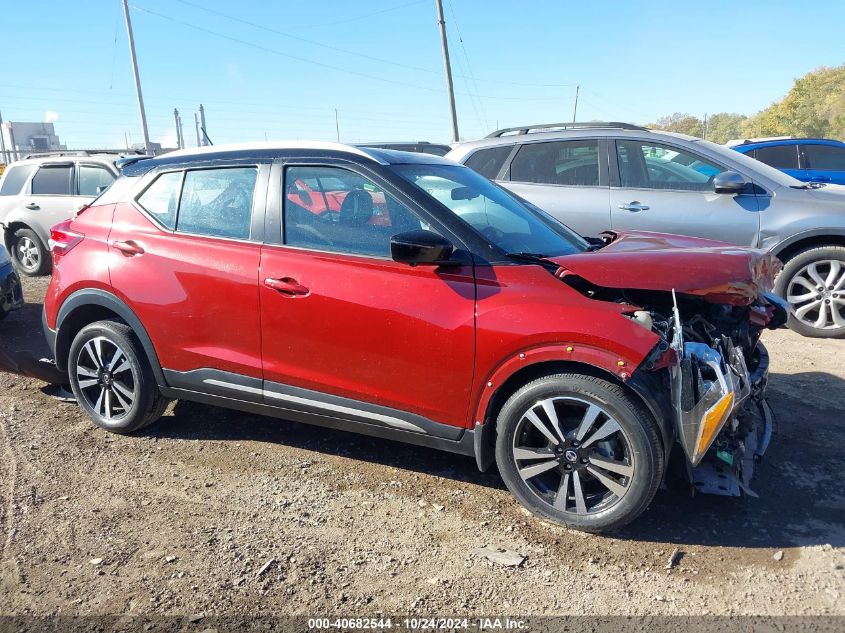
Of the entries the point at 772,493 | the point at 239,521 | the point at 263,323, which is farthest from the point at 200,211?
the point at 772,493

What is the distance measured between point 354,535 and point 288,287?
4.24ft

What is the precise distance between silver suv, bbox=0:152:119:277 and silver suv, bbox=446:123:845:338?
6.53 meters

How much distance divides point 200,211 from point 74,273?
3.23 feet

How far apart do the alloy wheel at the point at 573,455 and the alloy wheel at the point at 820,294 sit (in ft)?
13.0

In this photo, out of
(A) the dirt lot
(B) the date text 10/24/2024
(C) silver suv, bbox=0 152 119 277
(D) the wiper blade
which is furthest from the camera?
(C) silver suv, bbox=0 152 119 277

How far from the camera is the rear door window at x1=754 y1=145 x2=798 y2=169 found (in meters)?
10.9

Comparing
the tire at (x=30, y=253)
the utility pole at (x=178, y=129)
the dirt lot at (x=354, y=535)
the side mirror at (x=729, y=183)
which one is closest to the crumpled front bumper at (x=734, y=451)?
the dirt lot at (x=354, y=535)

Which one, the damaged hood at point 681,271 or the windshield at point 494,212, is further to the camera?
the windshield at point 494,212

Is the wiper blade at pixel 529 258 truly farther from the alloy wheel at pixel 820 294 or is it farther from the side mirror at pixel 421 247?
the alloy wheel at pixel 820 294

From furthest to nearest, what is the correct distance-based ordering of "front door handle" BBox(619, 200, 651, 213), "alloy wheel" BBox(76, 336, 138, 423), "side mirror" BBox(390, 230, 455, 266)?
"front door handle" BBox(619, 200, 651, 213)
"alloy wheel" BBox(76, 336, 138, 423)
"side mirror" BBox(390, 230, 455, 266)

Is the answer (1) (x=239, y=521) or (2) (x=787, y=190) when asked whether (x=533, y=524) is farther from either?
(2) (x=787, y=190)

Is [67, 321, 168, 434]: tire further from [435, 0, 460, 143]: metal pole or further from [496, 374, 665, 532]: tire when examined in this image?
[435, 0, 460, 143]: metal pole

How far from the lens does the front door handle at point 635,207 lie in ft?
20.4

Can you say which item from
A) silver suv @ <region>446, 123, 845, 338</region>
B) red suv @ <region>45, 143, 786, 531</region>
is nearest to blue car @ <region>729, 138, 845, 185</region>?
silver suv @ <region>446, 123, 845, 338</region>
